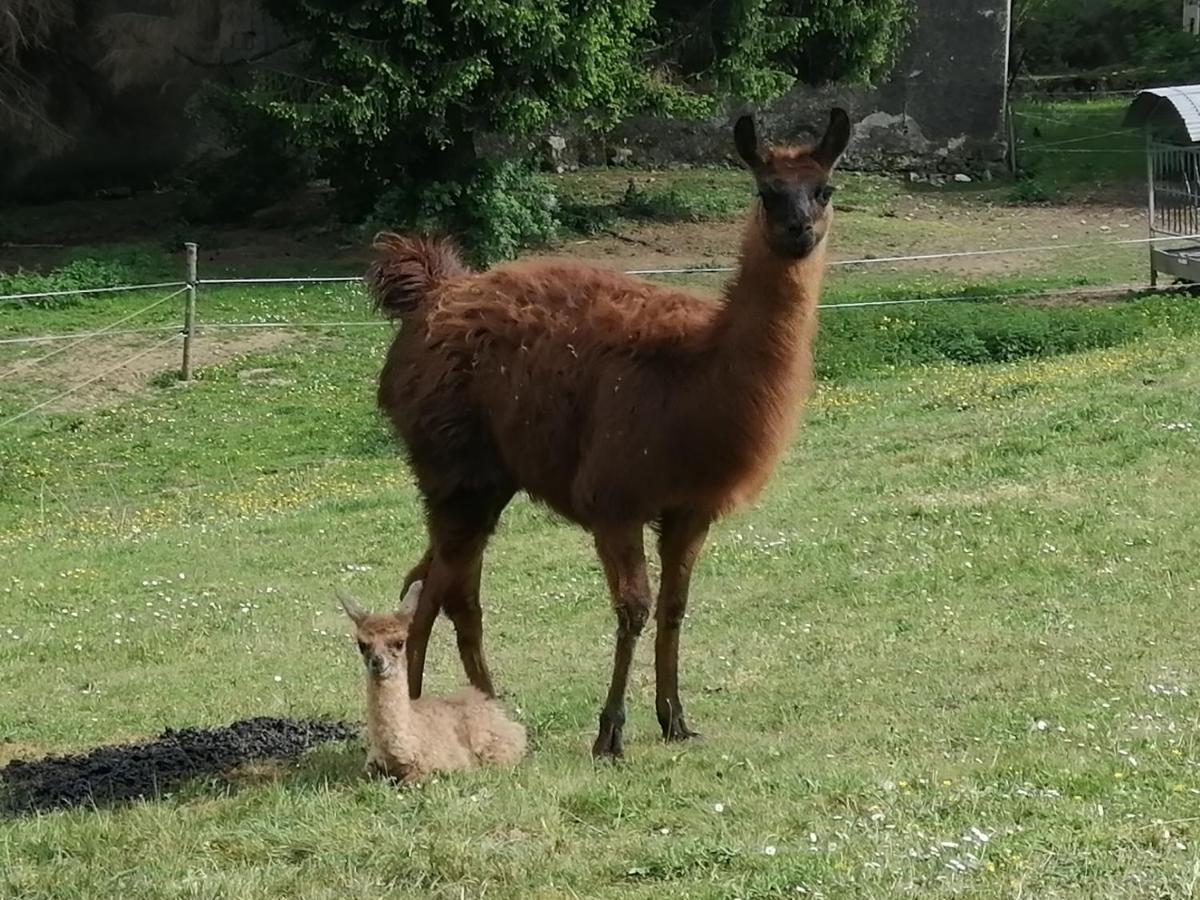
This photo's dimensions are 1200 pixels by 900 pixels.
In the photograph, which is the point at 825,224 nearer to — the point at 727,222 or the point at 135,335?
the point at 135,335

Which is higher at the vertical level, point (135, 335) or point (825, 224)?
point (825, 224)

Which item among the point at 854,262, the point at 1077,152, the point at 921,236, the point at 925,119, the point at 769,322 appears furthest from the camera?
the point at 1077,152

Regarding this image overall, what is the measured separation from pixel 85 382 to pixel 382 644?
13.9m

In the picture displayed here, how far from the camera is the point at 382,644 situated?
6.54 metres

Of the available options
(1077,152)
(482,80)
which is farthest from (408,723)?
(1077,152)

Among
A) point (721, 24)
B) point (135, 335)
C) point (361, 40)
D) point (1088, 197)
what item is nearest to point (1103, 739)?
point (135, 335)

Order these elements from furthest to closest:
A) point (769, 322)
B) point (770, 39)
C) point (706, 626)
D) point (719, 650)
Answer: point (770, 39) → point (706, 626) → point (719, 650) → point (769, 322)

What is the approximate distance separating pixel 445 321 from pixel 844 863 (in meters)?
3.64

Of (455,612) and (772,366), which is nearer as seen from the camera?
(772,366)

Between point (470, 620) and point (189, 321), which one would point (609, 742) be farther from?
point (189, 321)

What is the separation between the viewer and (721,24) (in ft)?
87.6

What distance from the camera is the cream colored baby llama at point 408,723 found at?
6520 millimetres

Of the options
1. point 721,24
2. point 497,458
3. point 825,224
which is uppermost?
point 721,24

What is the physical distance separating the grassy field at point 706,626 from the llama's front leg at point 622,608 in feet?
0.68
